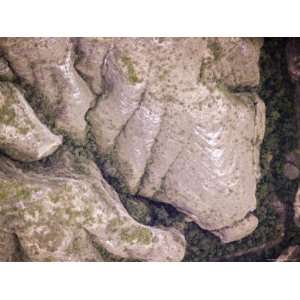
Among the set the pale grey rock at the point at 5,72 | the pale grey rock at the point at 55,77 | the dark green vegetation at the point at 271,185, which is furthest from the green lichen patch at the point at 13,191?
the dark green vegetation at the point at 271,185

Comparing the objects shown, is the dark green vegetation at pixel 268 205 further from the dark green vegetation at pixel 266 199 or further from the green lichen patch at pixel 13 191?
the green lichen patch at pixel 13 191

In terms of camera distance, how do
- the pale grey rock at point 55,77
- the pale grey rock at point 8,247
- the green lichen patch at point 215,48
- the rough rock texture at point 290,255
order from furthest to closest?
the rough rock texture at point 290,255 < the pale grey rock at point 8,247 < the green lichen patch at point 215,48 < the pale grey rock at point 55,77

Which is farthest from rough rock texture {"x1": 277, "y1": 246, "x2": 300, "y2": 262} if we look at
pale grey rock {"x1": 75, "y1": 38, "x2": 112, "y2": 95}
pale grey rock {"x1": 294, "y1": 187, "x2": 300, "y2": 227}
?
pale grey rock {"x1": 75, "y1": 38, "x2": 112, "y2": 95}

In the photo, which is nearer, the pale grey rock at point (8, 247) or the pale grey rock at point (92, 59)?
the pale grey rock at point (92, 59)

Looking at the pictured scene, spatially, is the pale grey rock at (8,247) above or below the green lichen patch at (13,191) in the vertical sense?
below

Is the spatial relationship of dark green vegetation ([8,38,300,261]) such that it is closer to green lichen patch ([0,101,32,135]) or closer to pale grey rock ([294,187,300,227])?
pale grey rock ([294,187,300,227])

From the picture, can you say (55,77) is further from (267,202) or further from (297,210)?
(297,210)

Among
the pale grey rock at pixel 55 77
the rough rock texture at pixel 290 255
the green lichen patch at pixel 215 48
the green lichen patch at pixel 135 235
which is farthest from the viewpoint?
the rough rock texture at pixel 290 255
